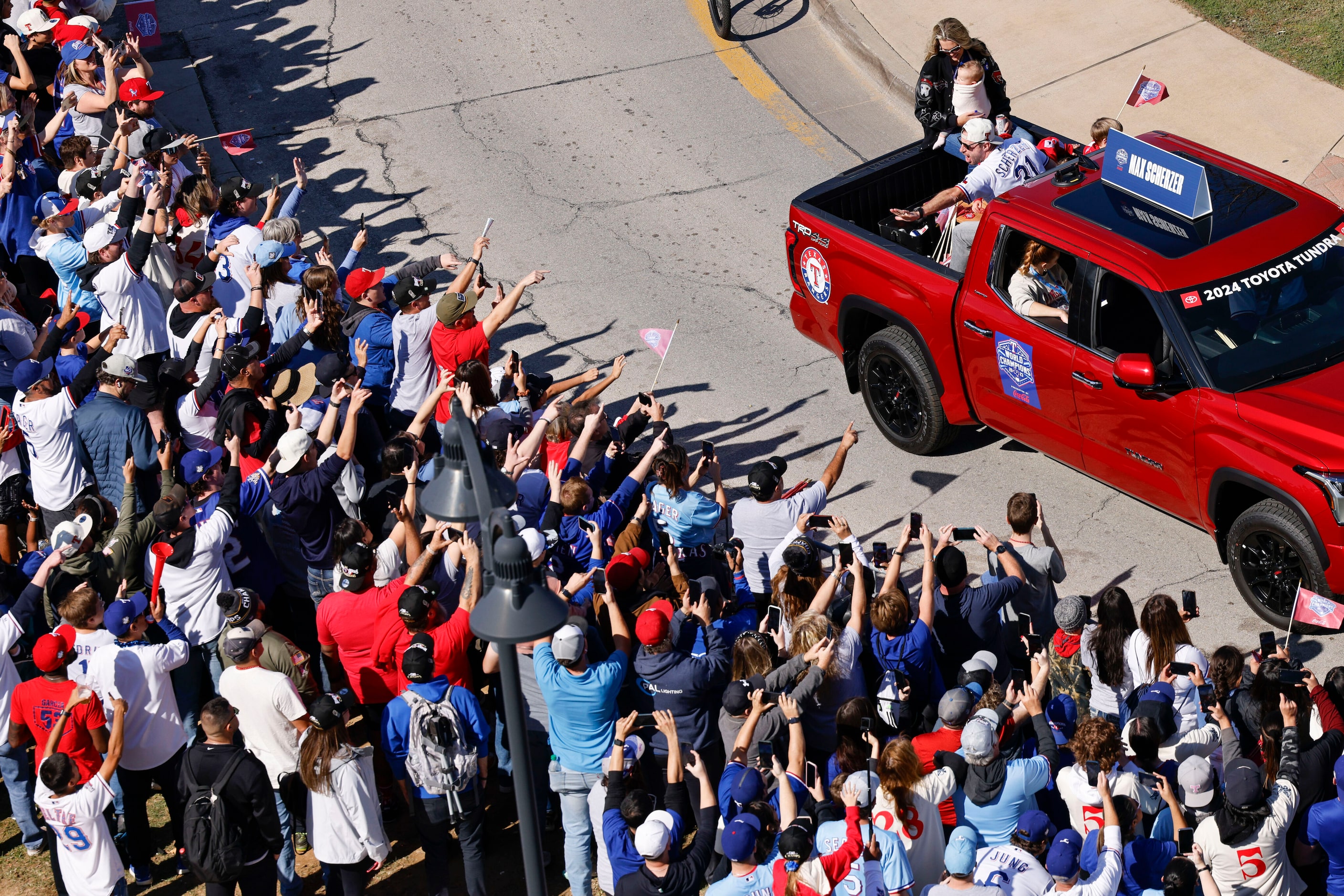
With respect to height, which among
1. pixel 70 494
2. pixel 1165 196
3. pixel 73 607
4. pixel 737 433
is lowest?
pixel 737 433

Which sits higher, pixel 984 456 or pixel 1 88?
pixel 1 88

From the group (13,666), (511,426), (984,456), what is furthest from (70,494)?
(984,456)

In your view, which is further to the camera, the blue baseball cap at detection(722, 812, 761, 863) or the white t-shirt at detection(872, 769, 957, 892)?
the white t-shirt at detection(872, 769, 957, 892)

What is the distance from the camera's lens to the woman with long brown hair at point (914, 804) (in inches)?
241

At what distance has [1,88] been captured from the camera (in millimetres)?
13578

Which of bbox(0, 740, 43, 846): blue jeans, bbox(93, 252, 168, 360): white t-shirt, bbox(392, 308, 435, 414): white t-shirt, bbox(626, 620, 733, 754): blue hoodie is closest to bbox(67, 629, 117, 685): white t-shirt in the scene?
bbox(0, 740, 43, 846): blue jeans

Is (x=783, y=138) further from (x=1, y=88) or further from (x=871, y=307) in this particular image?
(x=1, y=88)

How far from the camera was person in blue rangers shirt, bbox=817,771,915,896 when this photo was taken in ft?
19.1

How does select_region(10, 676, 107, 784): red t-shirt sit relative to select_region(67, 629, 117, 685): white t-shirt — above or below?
below

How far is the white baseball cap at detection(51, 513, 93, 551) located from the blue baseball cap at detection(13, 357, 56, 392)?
152 centimetres

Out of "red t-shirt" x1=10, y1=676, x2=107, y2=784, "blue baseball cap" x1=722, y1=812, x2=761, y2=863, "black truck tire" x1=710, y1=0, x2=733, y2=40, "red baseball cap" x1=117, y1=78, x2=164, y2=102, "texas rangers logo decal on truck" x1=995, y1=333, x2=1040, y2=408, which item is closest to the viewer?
"blue baseball cap" x1=722, y1=812, x2=761, y2=863

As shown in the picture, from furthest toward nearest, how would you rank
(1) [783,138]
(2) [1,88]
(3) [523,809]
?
(1) [783,138] < (2) [1,88] < (3) [523,809]

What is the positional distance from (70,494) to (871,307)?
567 cm

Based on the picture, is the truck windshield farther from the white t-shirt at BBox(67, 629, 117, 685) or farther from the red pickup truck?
the white t-shirt at BBox(67, 629, 117, 685)
